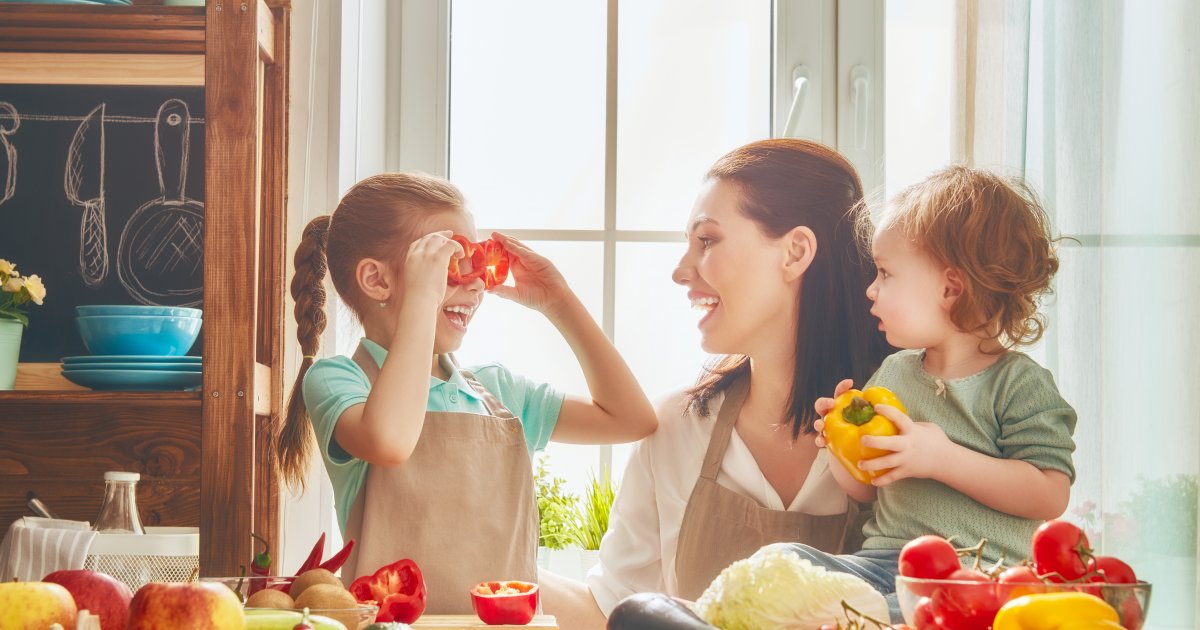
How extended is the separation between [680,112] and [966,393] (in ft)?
3.60

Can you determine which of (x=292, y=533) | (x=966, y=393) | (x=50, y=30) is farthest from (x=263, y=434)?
(x=966, y=393)

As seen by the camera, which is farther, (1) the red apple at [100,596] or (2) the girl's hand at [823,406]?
(2) the girl's hand at [823,406]

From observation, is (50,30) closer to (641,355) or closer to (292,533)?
(292,533)

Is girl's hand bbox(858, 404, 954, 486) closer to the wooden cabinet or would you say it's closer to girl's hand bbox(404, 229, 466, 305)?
girl's hand bbox(404, 229, 466, 305)

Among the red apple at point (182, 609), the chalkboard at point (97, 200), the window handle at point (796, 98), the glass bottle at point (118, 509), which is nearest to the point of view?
the red apple at point (182, 609)

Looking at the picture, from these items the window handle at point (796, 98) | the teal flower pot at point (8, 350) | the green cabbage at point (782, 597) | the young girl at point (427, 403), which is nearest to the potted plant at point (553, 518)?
the young girl at point (427, 403)

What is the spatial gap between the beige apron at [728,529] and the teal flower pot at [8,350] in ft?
3.81

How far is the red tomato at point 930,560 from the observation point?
890 millimetres

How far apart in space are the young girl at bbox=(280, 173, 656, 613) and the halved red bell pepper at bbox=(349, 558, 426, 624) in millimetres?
294

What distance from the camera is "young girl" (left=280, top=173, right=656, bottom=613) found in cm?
162

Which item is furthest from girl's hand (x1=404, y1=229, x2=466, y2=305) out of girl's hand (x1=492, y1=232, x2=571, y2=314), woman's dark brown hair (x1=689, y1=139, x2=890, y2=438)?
woman's dark brown hair (x1=689, y1=139, x2=890, y2=438)

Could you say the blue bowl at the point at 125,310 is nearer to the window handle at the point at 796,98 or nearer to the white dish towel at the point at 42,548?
the white dish towel at the point at 42,548

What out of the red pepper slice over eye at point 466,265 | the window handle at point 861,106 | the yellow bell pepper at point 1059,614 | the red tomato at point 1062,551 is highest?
the window handle at point 861,106

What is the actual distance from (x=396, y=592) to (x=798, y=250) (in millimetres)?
817
